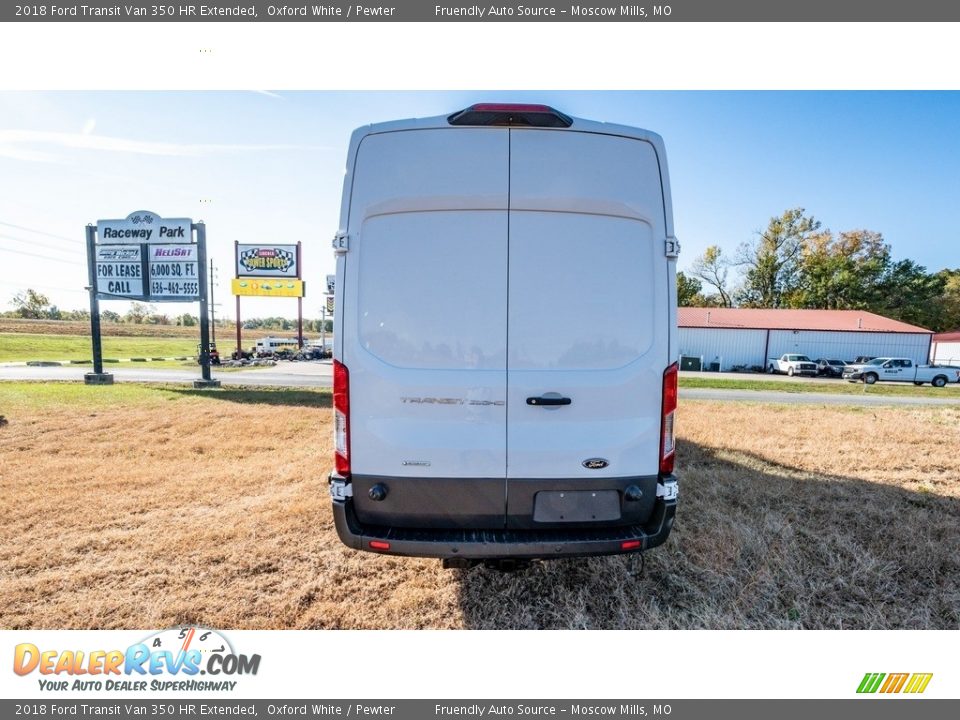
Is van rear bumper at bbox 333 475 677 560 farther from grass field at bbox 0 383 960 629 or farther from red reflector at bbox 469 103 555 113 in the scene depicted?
red reflector at bbox 469 103 555 113

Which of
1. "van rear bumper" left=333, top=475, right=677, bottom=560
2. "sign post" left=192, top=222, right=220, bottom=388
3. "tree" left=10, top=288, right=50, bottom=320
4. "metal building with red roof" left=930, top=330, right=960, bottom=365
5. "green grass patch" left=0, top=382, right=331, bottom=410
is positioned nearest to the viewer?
"van rear bumper" left=333, top=475, right=677, bottom=560

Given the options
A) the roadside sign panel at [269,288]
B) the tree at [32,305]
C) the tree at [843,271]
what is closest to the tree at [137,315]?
the tree at [32,305]

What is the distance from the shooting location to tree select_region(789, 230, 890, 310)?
35.7 m

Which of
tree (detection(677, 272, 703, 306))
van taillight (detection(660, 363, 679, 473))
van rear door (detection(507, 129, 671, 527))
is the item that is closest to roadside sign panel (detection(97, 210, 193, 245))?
van rear door (detection(507, 129, 671, 527))

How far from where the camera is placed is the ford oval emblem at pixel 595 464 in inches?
86.9

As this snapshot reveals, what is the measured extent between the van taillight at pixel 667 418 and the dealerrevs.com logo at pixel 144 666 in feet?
8.75

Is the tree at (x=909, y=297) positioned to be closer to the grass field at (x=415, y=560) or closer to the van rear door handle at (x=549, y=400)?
the grass field at (x=415, y=560)

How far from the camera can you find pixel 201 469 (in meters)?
4.81

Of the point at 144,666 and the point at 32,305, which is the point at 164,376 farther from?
the point at 32,305

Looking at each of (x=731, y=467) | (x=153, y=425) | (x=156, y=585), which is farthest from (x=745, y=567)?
(x=153, y=425)

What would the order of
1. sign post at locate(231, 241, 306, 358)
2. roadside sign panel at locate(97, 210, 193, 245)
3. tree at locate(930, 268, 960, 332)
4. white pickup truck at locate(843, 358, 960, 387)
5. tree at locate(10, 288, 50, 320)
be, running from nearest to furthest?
roadside sign panel at locate(97, 210, 193, 245)
white pickup truck at locate(843, 358, 960, 387)
sign post at locate(231, 241, 306, 358)
tree at locate(930, 268, 960, 332)
tree at locate(10, 288, 50, 320)

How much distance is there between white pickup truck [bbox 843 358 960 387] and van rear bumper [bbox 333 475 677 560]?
26.5m

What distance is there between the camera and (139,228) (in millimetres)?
11703

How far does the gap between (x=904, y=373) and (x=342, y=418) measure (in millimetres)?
29884
